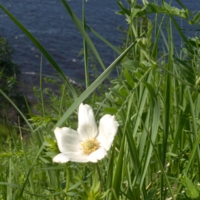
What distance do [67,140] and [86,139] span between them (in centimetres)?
4

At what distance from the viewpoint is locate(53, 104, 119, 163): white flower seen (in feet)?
2.82

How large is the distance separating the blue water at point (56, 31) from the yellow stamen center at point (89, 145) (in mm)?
10309

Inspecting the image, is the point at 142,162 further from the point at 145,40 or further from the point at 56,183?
the point at 145,40

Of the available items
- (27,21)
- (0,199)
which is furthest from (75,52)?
(0,199)

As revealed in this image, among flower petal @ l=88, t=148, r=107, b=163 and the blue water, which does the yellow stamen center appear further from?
the blue water

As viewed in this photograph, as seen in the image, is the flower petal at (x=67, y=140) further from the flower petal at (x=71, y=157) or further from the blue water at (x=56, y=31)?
the blue water at (x=56, y=31)

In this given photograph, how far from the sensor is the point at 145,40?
3.02 ft

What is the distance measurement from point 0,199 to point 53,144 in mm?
301

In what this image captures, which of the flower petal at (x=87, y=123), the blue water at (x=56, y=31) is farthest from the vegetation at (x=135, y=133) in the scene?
the blue water at (x=56, y=31)

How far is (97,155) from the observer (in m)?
0.84

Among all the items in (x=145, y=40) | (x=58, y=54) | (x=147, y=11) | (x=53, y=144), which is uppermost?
(x=58, y=54)

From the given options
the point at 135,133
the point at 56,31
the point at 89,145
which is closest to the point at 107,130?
the point at 89,145

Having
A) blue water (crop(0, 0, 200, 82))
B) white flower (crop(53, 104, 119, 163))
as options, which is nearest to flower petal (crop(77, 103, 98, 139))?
white flower (crop(53, 104, 119, 163))

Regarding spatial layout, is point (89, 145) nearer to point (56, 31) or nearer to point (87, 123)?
point (87, 123)
